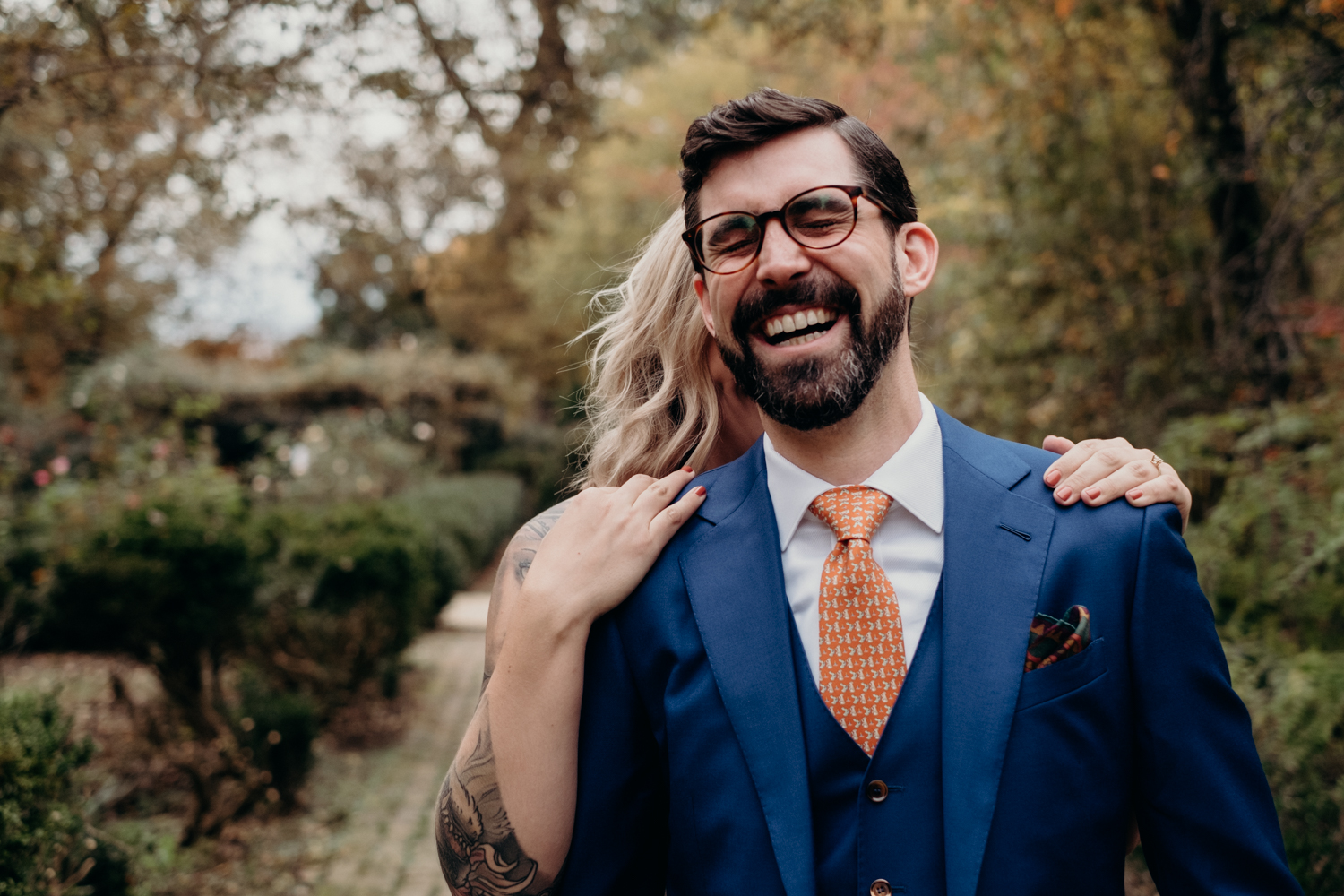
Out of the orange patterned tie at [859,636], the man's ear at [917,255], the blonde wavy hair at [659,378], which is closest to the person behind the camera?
the orange patterned tie at [859,636]

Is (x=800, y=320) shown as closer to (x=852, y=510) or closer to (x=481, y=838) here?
(x=852, y=510)

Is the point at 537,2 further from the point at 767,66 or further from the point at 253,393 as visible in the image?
the point at 253,393

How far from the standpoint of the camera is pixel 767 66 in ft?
45.1

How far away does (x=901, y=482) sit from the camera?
1.83 meters

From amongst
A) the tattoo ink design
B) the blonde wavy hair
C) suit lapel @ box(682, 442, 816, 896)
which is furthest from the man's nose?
the tattoo ink design

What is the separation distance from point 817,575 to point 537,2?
5.40 meters

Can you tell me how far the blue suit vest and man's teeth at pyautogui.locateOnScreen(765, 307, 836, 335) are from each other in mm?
672

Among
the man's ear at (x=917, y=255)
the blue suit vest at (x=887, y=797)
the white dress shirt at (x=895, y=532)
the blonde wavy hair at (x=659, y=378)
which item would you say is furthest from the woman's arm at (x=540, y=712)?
the man's ear at (x=917, y=255)

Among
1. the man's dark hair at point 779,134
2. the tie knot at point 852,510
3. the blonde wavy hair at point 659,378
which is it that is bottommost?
the tie knot at point 852,510

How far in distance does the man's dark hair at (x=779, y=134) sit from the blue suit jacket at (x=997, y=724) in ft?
2.02

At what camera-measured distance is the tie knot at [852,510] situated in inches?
70.0

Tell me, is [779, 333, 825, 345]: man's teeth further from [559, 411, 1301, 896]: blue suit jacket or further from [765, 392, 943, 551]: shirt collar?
[559, 411, 1301, 896]: blue suit jacket

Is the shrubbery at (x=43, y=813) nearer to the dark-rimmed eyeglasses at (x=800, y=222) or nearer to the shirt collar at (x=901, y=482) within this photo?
the shirt collar at (x=901, y=482)

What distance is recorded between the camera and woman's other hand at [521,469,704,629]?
186 centimetres
